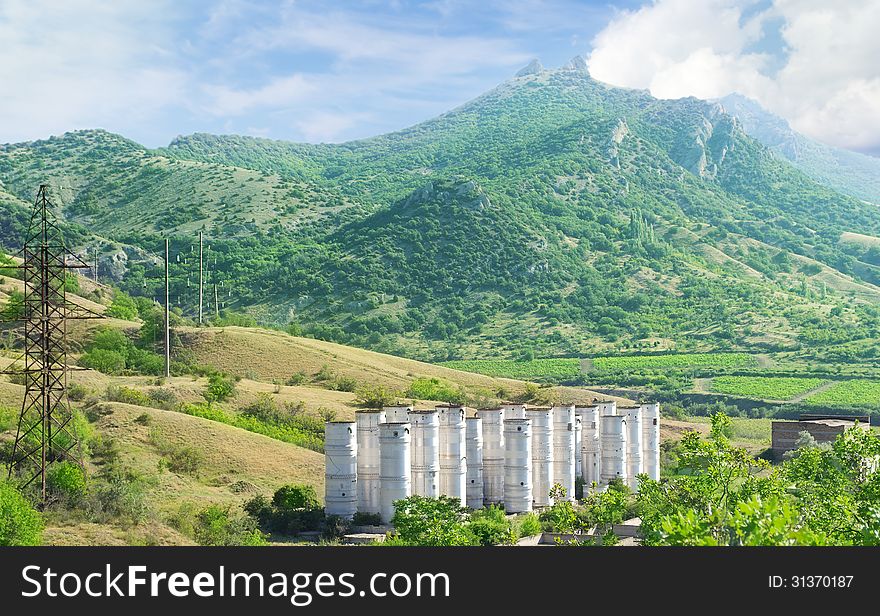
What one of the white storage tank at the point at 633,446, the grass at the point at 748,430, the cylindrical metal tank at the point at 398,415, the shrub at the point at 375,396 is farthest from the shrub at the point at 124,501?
the grass at the point at 748,430

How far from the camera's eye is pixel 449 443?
155 ft

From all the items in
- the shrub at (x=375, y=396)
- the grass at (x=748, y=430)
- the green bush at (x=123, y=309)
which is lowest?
the grass at (x=748, y=430)

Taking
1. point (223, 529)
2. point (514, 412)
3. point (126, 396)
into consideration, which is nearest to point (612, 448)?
point (514, 412)

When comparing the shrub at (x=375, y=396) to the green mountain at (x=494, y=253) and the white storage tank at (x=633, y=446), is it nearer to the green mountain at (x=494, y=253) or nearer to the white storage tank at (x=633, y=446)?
the white storage tank at (x=633, y=446)

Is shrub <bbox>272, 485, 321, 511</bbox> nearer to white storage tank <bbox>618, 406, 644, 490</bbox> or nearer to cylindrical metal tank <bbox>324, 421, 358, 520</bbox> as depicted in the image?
cylindrical metal tank <bbox>324, 421, 358, 520</bbox>

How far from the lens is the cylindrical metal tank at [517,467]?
48906mm

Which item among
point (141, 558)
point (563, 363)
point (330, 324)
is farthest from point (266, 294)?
point (141, 558)

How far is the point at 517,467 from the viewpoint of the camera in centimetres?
4900

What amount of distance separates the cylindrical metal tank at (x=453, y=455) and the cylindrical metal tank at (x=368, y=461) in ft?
10.4

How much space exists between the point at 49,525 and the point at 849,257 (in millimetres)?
163643

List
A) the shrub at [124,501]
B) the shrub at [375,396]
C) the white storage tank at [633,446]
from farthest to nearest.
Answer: the shrub at [375,396], the white storage tank at [633,446], the shrub at [124,501]

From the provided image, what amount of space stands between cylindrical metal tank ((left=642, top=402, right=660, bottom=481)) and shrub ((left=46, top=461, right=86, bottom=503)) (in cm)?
2853

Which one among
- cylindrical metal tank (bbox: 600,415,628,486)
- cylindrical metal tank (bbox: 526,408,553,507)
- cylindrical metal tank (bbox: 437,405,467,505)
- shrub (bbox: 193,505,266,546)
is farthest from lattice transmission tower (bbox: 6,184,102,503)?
cylindrical metal tank (bbox: 600,415,628,486)

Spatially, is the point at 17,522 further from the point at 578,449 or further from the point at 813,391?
the point at 813,391
